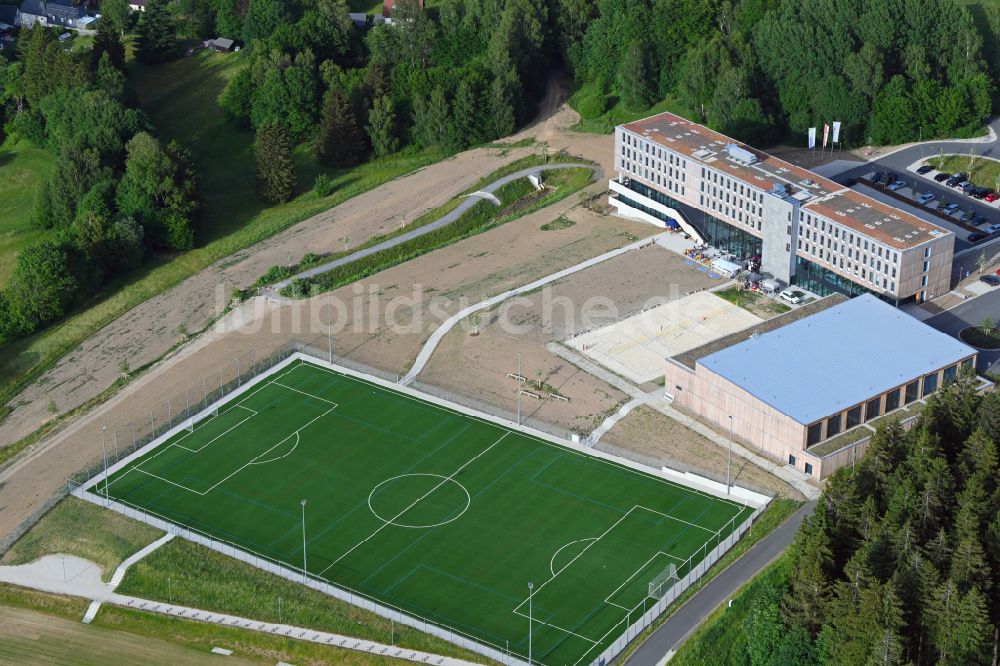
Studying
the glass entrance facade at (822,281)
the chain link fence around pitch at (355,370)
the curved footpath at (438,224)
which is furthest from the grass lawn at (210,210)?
the glass entrance facade at (822,281)

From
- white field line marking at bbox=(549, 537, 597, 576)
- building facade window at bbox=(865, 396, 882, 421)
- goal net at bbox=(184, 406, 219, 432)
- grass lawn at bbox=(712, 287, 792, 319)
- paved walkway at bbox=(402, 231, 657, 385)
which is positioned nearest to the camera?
white field line marking at bbox=(549, 537, 597, 576)

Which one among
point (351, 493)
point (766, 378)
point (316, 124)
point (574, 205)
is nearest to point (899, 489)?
point (766, 378)

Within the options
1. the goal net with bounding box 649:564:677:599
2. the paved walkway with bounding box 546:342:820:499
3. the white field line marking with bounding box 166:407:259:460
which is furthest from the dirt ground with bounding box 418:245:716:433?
the goal net with bounding box 649:564:677:599

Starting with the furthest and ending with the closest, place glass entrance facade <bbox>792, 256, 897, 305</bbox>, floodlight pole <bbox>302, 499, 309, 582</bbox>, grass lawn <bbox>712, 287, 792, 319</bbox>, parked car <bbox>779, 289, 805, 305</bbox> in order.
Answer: parked car <bbox>779, 289, 805, 305</bbox> < grass lawn <bbox>712, 287, 792, 319</bbox> < glass entrance facade <bbox>792, 256, 897, 305</bbox> < floodlight pole <bbox>302, 499, 309, 582</bbox>

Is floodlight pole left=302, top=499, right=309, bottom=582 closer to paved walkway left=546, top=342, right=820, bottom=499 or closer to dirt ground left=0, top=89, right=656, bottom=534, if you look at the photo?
dirt ground left=0, top=89, right=656, bottom=534

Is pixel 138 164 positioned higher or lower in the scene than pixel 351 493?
higher

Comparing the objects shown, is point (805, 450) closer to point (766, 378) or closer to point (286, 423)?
point (766, 378)

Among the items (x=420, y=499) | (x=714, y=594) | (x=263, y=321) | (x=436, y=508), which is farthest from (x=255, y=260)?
(x=714, y=594)
